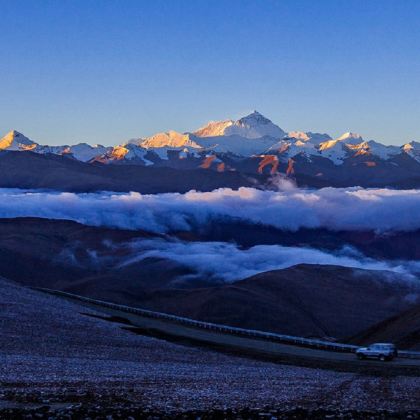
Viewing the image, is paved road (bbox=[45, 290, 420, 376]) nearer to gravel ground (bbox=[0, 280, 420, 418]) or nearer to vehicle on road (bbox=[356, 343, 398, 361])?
vehicle on road (bbox=[356, 343, 398, 361])

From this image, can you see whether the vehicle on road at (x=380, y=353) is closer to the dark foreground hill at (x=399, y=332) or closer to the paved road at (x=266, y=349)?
the paved road at (x=266, y=349)

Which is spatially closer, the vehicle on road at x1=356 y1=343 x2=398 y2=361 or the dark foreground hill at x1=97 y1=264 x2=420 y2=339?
the vehicle on road at x1=356 y1=343 x2=398 y2=361

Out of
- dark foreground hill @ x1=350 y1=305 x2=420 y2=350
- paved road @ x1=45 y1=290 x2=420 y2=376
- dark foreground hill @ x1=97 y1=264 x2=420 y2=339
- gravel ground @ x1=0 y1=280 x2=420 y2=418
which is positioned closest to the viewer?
gravel ground @ x1=0 y1=280 x2=420 y2=418

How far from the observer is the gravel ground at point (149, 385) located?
26.3 meters

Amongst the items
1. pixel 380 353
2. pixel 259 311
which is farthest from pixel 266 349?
pixel 259 311

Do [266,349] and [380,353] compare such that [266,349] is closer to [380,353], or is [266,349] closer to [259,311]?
[380,353]

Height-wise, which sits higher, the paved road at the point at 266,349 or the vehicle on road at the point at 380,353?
the vehicle on road at the point at 380,353

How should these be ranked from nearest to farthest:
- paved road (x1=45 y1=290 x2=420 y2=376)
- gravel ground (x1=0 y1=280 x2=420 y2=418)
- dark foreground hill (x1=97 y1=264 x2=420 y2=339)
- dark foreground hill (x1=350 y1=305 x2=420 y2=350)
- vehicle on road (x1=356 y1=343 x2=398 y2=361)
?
gravel ground (x1=0 y1=280 x2=420 y2=418) < paved road (x1=45 y1=290 x2=420 y2=376) < vehicle on road (x1=356 y1=343 x2=398 y2=361) < dark foreground hill (x1=350 y1=305 x2=420 y2=350) < dark foreground hill (x1=97 y1=264 x2=420 y2=339)

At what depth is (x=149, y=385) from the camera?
35.2 meters

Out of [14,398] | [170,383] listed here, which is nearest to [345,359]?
[170,383]

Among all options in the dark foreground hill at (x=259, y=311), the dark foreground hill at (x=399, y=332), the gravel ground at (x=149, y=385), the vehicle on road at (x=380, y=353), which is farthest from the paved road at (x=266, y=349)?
the dark foreground hill at (x=259, y=311)

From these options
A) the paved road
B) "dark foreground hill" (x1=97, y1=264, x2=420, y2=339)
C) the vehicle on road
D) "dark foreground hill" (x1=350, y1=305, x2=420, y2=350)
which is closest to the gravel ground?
the paved road

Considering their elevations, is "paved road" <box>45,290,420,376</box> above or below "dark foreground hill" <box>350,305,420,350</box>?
below

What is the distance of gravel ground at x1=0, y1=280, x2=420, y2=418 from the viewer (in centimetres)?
2634
